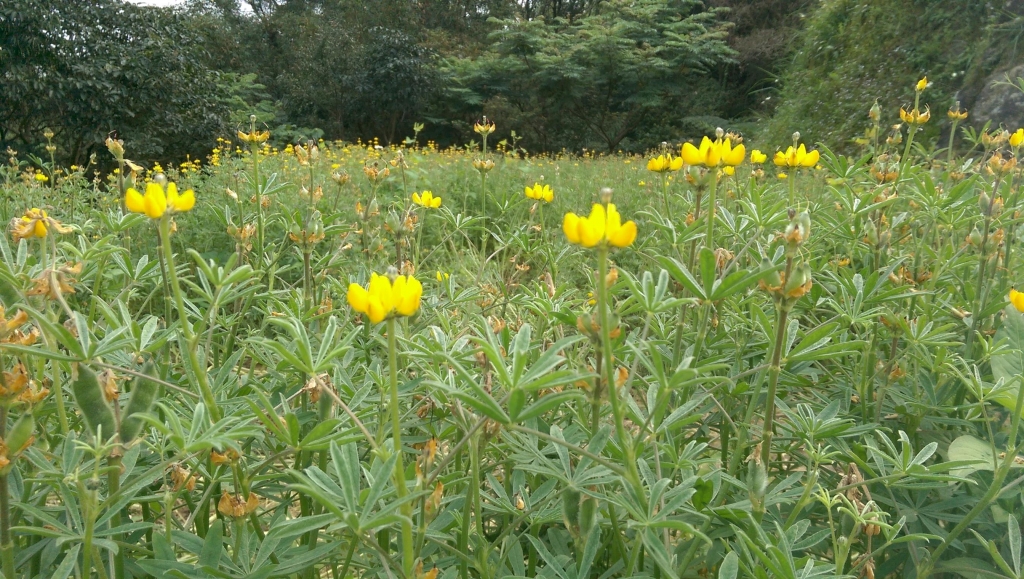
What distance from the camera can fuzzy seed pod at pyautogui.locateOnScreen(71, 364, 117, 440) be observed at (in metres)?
0.61

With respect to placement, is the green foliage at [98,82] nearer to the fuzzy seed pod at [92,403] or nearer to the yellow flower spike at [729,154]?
the fuzzy seed pod at [92,403]

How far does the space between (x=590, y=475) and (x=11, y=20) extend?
319 inches

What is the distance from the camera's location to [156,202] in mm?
613

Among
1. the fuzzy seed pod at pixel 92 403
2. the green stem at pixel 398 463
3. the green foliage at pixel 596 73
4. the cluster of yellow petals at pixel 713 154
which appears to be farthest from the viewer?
the green foliage at pixel 596 73

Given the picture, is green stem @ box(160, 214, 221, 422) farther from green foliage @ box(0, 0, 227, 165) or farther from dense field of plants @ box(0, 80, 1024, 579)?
green foliage @ box(0, 0, 227, 165)

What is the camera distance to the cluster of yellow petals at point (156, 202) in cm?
61

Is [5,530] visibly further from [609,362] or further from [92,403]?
[609,362]

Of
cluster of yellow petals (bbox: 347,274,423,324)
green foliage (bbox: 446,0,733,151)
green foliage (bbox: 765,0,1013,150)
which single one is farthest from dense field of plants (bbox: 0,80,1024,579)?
green foliage (bbox: 446,0,733,151)

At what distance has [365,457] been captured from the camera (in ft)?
3.06

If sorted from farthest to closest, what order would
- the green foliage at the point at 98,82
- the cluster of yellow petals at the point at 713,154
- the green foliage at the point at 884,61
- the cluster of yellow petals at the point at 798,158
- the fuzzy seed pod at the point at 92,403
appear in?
the green foliage at the point at 98,82 → the green foliage at the point at 884,61 → the cluster of yellow petals at the point at 798,158 → the cluster of yellow petals at the point at 713,154 → the fuzzy seed pod at the point at 92,403

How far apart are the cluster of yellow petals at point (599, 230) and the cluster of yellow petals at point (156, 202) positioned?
354mm

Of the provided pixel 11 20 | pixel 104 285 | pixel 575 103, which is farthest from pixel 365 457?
pixel 575 103

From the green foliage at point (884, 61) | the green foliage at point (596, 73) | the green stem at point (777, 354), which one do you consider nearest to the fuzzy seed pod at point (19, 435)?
the green stem at point (777, 354)

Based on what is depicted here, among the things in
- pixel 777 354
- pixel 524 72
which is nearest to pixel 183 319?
pixel 777 354
